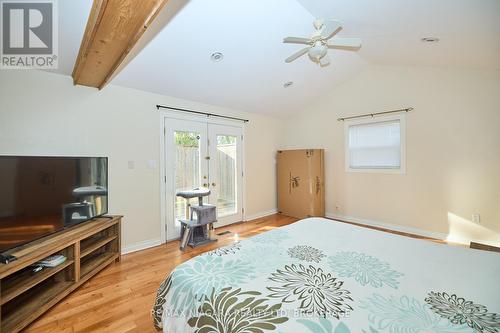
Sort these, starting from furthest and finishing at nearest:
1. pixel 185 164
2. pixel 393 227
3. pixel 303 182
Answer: pixel 303 182 < pixel 393 227 < pixel 185 164

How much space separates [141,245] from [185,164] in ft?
4.48

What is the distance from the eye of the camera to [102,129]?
2.97 meters

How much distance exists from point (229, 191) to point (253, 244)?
2743mm

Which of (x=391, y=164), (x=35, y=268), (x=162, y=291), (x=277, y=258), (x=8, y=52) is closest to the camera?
(x=162, y=291)

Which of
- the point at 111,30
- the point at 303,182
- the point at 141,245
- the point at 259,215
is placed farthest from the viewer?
the point at 259,215

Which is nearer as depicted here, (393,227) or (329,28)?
(329,28)

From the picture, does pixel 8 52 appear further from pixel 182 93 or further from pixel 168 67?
pixel 182 93

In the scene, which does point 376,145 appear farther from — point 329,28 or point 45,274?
point 45,274

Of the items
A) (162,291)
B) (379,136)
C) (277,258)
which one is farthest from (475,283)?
(379,136)

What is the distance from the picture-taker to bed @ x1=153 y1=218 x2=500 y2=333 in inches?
36.7

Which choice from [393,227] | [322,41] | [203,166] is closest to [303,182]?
[393,227]

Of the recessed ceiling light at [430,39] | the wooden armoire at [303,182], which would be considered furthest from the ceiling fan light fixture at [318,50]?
the wooden armoire at [303,182]

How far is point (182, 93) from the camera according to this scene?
11.6 feet

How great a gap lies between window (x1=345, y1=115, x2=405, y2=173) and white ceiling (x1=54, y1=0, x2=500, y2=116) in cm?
102
